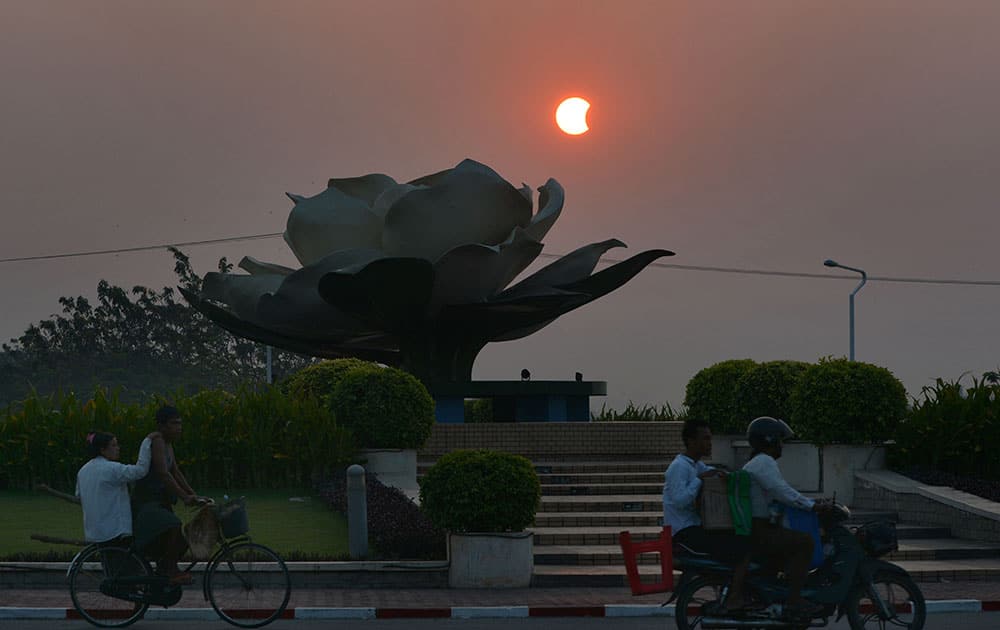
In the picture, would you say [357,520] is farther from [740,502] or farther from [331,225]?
[331,225]

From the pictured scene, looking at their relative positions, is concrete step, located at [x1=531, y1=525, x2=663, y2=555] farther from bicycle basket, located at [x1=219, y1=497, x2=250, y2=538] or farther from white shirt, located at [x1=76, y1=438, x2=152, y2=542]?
white shirt, located at [x1=76, y1=438, x2=152, y2=542]

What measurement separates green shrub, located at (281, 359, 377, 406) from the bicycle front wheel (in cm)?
1215

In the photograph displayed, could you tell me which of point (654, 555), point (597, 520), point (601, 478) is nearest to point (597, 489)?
point (601, 478)

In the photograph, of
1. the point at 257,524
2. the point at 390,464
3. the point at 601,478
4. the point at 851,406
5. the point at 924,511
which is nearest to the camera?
the point at 257,524

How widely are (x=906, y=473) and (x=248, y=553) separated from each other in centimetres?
1265

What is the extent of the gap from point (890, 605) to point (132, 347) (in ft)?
212

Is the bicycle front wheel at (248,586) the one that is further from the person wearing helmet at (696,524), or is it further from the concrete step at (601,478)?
the concrete step at (601,478)

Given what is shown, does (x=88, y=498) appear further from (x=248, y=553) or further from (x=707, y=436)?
(x=707, y=436)

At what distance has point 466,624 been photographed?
12.5 m

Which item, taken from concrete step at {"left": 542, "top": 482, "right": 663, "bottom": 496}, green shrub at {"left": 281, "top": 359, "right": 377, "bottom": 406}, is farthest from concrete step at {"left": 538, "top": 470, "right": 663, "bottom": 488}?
green shrub at {"left": 281, "top": 359, "right": 377, "bottom": 406}

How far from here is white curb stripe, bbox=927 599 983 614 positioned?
45.1 ft

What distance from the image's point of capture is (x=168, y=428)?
11484mm

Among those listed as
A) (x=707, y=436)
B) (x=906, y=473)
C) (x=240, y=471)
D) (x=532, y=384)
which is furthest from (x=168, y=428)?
(x=532, y=384)

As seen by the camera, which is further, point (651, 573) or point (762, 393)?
point (762, 393)
